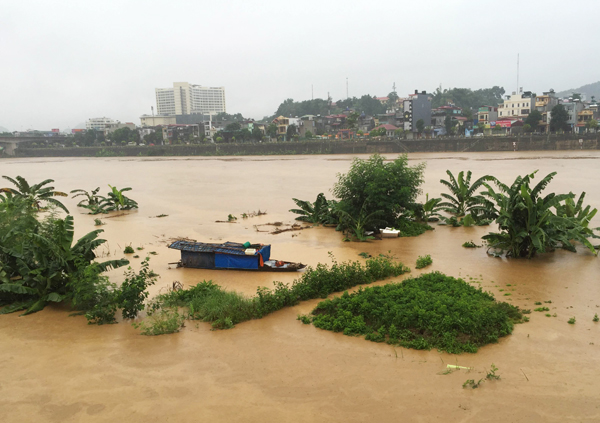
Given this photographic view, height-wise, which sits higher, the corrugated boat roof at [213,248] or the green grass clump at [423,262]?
the corrugated boat roof at [213,248]

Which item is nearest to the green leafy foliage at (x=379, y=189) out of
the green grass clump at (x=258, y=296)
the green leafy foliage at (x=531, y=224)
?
the green leafy foliage at (x=531, y=224)

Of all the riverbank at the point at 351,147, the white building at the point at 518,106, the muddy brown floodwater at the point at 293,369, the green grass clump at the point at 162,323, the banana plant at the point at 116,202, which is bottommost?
the muddy brown floodwater at the point at 293,369

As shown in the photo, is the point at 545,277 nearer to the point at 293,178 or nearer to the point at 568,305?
the point at 568,305

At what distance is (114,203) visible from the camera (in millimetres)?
19891

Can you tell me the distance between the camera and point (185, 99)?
174000 mm

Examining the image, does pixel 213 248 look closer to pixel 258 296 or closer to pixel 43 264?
pixel 258 296

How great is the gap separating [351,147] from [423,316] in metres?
52.9

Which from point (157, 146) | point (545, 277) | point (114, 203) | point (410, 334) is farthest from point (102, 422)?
point (157, 146)

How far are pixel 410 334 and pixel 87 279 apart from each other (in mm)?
5007

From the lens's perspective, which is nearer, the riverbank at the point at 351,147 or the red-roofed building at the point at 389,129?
the riverbank at the point at 351,147

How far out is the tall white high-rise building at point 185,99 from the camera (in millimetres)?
172250

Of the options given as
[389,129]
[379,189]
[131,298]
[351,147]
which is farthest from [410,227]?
[389,129]

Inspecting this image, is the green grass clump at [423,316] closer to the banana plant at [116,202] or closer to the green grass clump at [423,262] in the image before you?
the green grass clump at [423,262]

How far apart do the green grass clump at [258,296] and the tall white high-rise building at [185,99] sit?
168m
